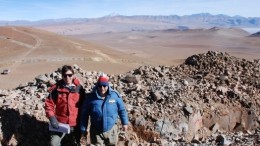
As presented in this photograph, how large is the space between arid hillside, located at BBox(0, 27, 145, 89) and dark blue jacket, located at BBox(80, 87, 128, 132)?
19.3m

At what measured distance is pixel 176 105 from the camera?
10180 mm

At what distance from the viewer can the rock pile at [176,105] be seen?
27.6 ft

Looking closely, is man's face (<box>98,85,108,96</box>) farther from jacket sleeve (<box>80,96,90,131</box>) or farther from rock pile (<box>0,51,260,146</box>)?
rock pile (<box>0,51,260,146</box>)

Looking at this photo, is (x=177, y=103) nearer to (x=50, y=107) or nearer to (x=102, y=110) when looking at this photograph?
(x=102, y=110)

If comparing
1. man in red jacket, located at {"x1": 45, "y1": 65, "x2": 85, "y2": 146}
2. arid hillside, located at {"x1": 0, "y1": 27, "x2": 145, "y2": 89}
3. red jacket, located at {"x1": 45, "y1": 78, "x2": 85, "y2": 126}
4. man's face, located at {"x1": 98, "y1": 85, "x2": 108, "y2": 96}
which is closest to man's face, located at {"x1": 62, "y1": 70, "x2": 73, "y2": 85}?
man in red jacket, located at {"x1": 45, "y1": 65, "x2": 85, "y2": 146}

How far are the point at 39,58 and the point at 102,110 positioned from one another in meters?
33.4

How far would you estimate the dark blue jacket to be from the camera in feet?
21.8

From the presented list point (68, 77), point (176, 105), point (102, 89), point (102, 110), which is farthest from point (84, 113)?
point (176, 105)

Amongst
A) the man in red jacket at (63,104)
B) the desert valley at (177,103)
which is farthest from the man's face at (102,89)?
the desert valley at (177,103)

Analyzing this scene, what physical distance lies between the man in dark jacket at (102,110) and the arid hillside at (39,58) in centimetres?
1922

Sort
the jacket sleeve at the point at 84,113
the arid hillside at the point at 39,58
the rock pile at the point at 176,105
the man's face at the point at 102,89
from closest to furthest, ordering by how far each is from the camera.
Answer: the man's face at the point at 102,89 < the jacket sleeve at the point at 84,113 < the rock pile at the point at 176,105 < the arid hillside at the point at 39,58

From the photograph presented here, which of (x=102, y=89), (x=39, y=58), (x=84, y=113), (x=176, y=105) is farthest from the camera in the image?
(x=39, y=58)

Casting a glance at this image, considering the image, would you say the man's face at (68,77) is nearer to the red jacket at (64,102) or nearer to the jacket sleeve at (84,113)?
the red jacket at (64,102)

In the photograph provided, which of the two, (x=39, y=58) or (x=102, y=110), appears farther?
(x=39, y=58)
